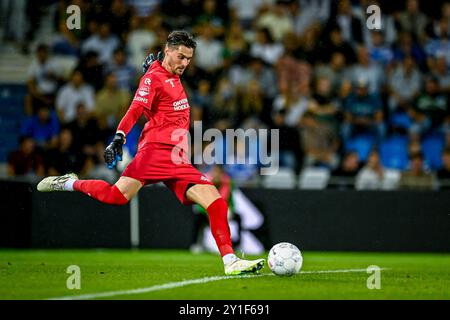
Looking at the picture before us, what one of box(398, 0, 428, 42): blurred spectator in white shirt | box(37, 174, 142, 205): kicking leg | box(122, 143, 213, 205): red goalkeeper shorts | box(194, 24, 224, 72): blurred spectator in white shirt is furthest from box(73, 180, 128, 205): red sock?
box(398, 0, 428, 42): blurred spectator in white shirt

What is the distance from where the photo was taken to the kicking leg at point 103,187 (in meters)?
9.35

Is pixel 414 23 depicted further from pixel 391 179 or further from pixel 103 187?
pixel 103 187

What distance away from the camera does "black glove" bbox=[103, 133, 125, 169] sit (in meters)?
8.68

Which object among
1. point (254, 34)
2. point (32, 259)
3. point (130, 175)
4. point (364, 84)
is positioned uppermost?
point (254, 34)

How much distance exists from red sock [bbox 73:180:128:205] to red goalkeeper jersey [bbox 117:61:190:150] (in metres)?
0.53

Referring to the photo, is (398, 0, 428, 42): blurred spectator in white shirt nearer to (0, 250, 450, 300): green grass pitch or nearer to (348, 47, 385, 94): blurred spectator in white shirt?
(348, 47, 385, 94): blurred spectator in white shirt

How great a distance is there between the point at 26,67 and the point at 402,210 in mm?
8068

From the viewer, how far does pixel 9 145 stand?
54.1ft

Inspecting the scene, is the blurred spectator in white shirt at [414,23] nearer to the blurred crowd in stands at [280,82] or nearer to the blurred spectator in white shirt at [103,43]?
the blurred crowd in stands at [280,82]

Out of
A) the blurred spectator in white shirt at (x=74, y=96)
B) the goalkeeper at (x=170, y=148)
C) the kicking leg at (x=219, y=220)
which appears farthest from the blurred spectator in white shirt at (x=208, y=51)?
the kicking leg at (x=219, y=220)

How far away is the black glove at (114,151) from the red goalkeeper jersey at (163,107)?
444 mm
